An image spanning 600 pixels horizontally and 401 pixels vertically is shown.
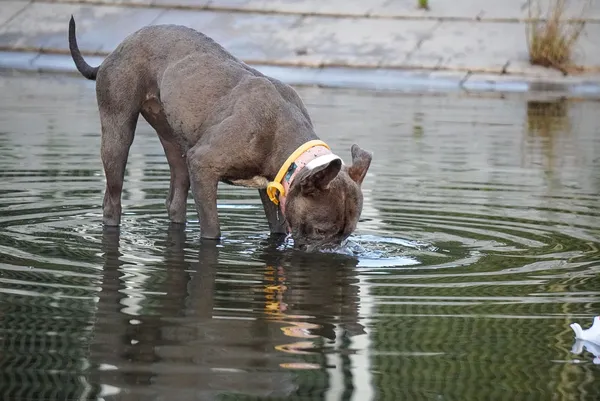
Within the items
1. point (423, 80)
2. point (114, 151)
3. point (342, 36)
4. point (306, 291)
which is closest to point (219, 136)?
point (114, 151)

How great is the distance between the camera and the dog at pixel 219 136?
297 inches

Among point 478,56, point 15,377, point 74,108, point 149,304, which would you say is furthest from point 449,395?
point 478,56

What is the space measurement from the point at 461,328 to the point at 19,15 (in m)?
20.2

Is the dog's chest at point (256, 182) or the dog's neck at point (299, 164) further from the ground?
the dog's neck at point (299, 164)

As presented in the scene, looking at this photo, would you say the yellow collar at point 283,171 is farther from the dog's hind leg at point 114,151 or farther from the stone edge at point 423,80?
the stone edge at point 423,80

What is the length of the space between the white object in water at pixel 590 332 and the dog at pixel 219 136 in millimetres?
1964

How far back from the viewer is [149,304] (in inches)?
243

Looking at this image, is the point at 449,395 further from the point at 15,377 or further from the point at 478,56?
the point at 478,56

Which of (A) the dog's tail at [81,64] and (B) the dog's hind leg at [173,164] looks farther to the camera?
(A) the dog's tail at [81,64]

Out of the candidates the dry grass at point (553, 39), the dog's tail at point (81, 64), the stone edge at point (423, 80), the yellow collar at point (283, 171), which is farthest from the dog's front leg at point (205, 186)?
the dry grass at point (553, 39)

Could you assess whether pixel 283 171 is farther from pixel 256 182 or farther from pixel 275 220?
pixel 275 220

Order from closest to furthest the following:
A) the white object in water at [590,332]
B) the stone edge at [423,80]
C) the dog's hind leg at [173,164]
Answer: the white object in water at [590,332]
the dog's hind leg at [173,164]
the stone edge at [423,80]

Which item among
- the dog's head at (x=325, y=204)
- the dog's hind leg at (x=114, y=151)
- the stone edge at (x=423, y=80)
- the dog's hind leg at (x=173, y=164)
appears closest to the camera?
the dog's head at (x=325, y=204)

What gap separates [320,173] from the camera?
23.7ft
